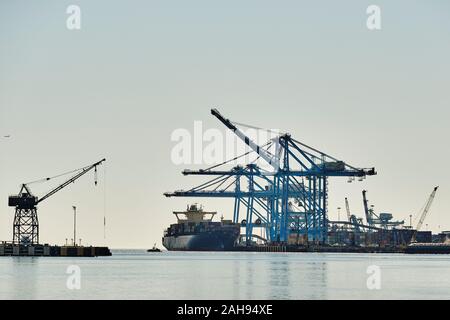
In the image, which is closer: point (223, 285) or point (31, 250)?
point (223, 285)

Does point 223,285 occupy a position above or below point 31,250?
below

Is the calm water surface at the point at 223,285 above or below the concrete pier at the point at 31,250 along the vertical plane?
below

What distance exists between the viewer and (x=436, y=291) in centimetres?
9112

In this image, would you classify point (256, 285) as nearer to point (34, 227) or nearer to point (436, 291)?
point (436, 291)

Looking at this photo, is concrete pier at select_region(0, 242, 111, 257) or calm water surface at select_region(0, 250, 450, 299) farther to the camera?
concrete pier at select_region(0, 242, 111, 257)

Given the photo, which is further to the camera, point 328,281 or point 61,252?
point 61,252

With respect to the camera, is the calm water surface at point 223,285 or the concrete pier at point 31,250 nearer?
the calm water surface at point 223,285
